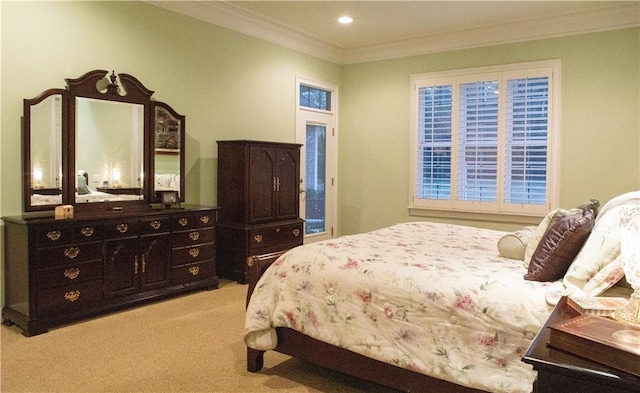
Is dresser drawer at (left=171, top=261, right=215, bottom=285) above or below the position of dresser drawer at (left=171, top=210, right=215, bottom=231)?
below

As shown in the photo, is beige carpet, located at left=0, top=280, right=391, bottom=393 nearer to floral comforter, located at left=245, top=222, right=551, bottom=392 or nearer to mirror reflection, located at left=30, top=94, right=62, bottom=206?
floral comforter, located at left=245, top=222, right=551, bottom=392

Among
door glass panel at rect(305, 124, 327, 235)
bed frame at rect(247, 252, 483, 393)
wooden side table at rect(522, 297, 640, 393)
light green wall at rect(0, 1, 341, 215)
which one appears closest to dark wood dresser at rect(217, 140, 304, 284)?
light green wall at rect(0, 1, 341, 215)

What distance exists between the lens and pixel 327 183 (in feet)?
22.2

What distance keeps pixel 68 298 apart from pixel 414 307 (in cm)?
262

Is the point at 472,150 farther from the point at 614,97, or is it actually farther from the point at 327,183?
the point at 327,183

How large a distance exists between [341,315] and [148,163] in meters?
2.70

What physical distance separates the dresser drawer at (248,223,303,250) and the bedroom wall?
1.59 metres

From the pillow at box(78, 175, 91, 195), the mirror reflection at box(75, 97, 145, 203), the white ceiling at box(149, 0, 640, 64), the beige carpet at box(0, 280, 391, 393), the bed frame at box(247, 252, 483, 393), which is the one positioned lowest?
the beige carpet at box(0, 280, 391, 393)

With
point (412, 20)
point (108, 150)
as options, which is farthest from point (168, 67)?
point (412, 20)

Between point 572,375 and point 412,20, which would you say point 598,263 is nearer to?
point 572,375

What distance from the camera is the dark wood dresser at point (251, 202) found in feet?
16.2

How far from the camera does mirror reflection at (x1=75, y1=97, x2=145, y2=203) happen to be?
395 centimetres

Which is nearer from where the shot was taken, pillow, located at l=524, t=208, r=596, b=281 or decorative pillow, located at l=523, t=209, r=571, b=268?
pillow, located at l=524, t=208, r=596, b=281

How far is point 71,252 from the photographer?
354 centimetres
